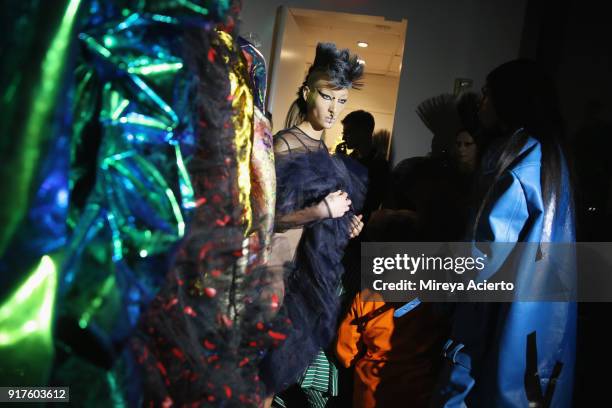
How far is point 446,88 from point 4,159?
2.36 m

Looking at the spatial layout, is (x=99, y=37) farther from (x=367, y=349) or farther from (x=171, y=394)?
(x=367, y=349)

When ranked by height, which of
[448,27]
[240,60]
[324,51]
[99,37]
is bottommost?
[99,37]

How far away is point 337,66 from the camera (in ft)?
6.56

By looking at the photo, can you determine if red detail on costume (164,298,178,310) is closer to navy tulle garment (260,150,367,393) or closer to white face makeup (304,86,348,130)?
navy tulle garment (260,150,367,393)

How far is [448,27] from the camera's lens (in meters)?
2.53

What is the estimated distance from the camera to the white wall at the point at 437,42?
8.16 feet

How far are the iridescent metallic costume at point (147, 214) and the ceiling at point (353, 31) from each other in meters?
1.95

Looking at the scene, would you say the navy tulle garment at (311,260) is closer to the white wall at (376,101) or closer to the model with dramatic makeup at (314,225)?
the model with dramatic makeup at (314,225)

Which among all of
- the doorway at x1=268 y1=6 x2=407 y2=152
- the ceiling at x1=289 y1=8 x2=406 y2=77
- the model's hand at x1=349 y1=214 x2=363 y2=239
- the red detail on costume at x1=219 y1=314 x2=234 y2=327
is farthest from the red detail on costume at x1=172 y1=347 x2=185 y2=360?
the ceiling at x1=289 y1=8 x2=406 y2=77

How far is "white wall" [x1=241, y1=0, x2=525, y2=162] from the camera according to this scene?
2.49m

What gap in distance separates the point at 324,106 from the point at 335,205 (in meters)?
0.52

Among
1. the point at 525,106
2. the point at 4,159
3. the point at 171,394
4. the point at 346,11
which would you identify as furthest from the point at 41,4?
the point at 346,11

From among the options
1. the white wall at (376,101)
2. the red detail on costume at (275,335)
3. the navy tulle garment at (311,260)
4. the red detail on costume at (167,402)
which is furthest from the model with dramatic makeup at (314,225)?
the white wall at (376,101)

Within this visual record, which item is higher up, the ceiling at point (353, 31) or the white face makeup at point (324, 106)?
the ceiling at point (353, 31)
